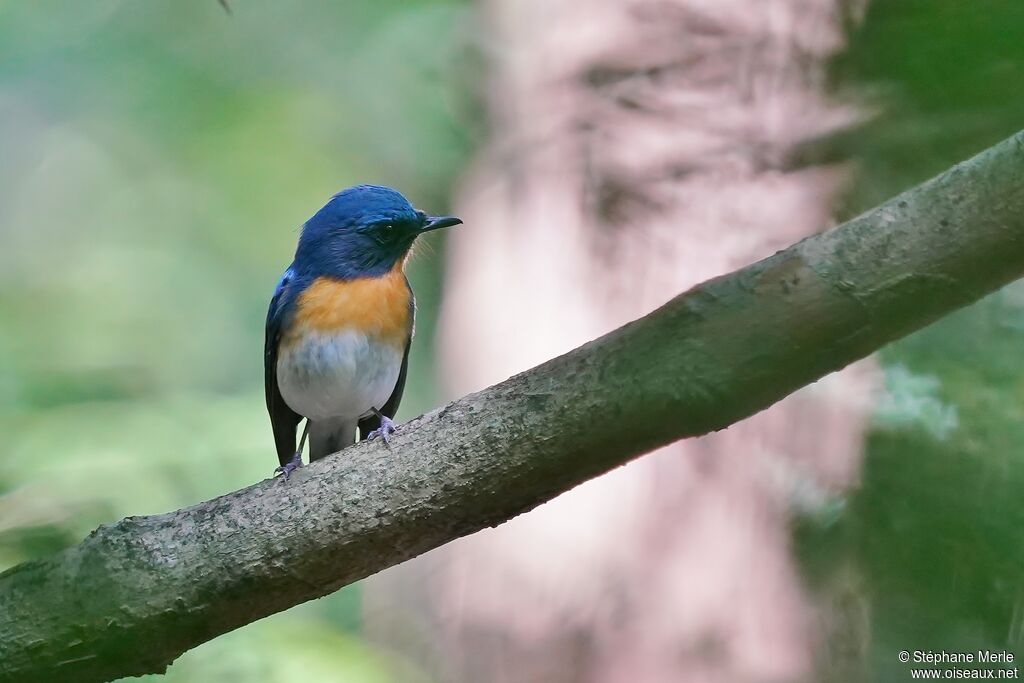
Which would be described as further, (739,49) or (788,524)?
(739,49)

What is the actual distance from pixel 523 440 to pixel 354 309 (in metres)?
1.62

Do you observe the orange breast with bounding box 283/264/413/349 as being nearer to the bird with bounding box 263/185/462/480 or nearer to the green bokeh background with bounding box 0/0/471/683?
the bird with bounding box 263/185/462/480

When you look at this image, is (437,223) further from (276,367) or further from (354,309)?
(276,367)

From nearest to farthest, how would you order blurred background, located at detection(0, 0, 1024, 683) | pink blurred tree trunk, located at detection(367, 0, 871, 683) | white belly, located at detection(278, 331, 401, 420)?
blurred background, located at detection(0, 0, 1024, 683) → pink blurred tree trunk, located at detection(367, 0, 871, 683) → white belly, located at detection(278, 331, 401, 420)

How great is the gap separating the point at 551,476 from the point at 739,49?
3.86ft

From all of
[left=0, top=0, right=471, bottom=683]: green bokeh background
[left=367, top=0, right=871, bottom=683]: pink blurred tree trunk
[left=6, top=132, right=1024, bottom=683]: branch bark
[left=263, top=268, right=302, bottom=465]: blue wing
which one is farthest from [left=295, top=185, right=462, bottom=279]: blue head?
[left=0, top=0, right=471, bottom=683]: green bokeh background

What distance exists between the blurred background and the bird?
0.63 metres

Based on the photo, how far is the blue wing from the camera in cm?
374

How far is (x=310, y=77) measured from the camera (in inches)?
319

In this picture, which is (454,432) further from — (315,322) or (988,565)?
(315,322)

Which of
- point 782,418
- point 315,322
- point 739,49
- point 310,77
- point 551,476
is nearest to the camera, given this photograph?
point 551,476

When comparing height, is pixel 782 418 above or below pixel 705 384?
above

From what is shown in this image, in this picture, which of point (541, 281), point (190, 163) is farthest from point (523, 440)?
point (190, 163)

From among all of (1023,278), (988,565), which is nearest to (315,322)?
(1023,278)
